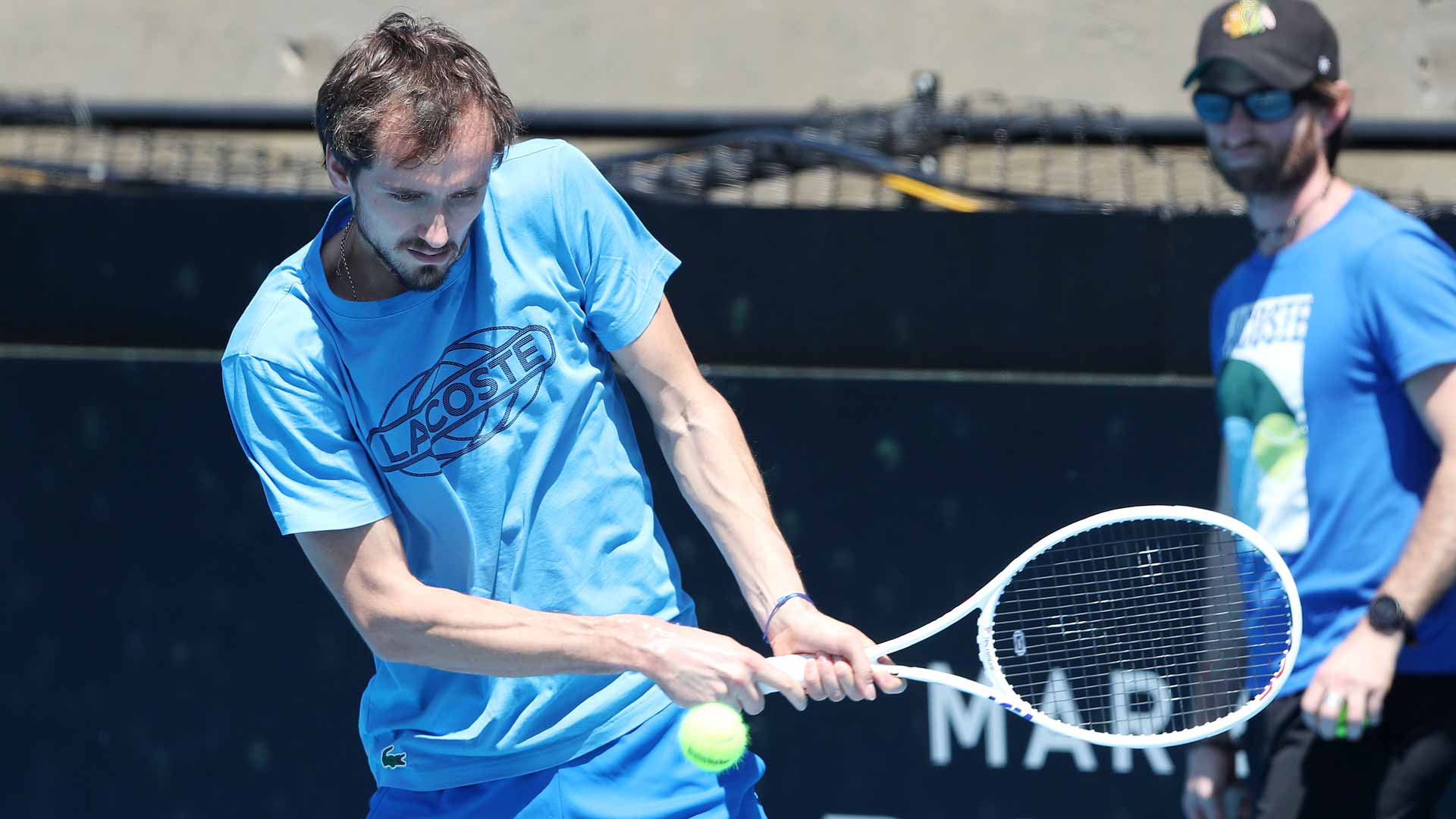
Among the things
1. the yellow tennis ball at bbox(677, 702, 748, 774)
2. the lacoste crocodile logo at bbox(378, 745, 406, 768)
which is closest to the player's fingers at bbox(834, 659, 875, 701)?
the yellow tennis ball at bbox(677, 702, 748, 774)

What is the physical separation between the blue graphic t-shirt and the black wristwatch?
93 mm

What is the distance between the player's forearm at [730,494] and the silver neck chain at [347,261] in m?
0.48

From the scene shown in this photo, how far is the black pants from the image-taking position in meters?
2.75

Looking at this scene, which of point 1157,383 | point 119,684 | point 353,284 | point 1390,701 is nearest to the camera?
point 353,284

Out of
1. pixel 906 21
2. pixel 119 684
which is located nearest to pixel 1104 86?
pixel 906 21

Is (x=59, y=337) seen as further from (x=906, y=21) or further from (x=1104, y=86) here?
(x=1104, y=86)

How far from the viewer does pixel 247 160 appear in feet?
16.8

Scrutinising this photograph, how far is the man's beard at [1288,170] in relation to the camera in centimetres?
297

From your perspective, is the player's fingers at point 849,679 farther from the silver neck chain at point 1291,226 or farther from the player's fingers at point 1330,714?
the silver neck chain at point 1291,226

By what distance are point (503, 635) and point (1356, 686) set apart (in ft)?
4.60

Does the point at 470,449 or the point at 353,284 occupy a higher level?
the point at 353,284

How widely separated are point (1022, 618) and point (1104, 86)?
2.54 meters

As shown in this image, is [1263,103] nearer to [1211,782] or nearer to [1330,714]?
[1330,714]

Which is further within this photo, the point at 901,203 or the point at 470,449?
the point at 901,203
